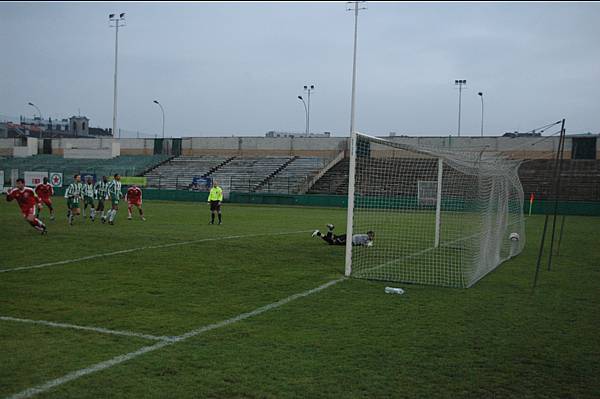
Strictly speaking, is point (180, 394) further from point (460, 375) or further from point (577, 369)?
point (577, 369)

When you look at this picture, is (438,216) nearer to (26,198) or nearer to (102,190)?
(26,198)

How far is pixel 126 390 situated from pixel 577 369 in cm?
439

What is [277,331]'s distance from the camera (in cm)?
664

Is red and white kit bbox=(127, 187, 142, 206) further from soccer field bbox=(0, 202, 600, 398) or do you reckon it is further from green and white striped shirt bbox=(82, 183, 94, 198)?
soccer field bbox=(0, 202, 600, 398)

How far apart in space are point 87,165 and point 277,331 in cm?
5752

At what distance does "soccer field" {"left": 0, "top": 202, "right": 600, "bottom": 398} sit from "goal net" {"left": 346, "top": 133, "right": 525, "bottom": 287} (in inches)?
31.5

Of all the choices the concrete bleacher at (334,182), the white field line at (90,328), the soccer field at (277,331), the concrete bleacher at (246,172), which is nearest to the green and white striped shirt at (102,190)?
the soccer field at (277,331)

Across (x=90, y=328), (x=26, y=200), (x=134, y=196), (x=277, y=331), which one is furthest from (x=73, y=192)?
(x=277, y=331)

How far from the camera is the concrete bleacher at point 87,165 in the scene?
56375mm

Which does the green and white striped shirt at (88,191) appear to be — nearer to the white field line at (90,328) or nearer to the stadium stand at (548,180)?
the white field line at (90,328)

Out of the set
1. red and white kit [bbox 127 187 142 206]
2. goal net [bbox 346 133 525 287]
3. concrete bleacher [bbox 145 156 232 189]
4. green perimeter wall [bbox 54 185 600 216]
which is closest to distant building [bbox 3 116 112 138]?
concrete bleacher [bbox 145 156 232 189]

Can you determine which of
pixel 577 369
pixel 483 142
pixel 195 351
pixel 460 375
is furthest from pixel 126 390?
pixel 483 142

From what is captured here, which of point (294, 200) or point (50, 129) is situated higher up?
point (50, 129)

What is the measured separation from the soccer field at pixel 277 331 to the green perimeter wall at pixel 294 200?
2763cm
